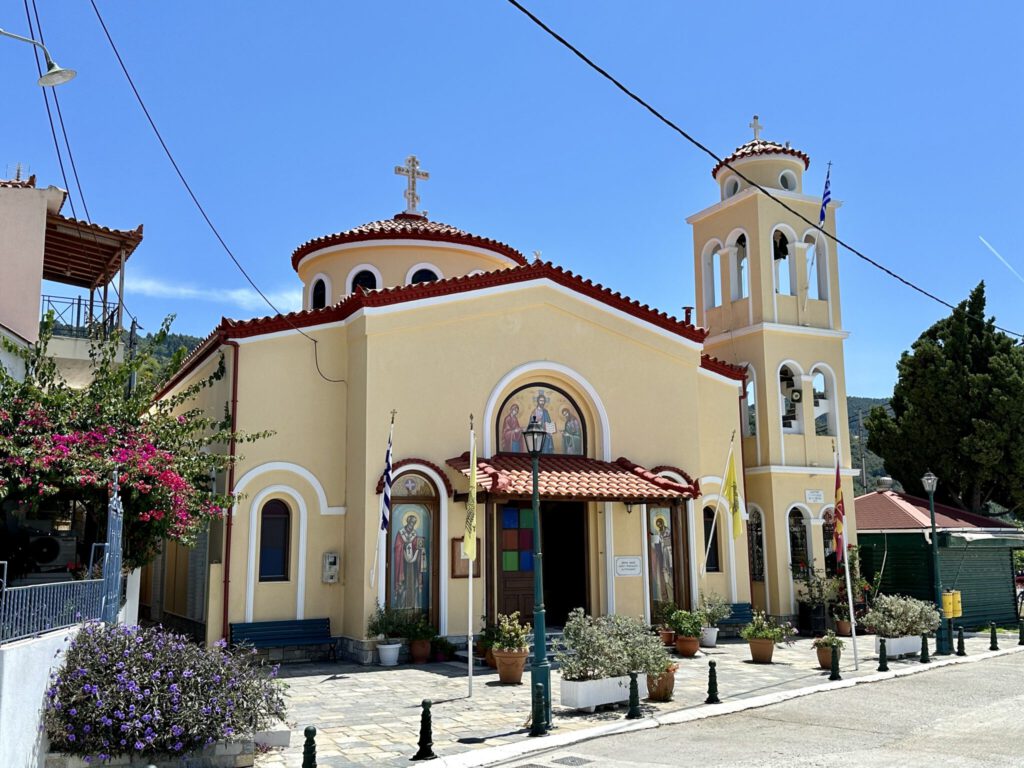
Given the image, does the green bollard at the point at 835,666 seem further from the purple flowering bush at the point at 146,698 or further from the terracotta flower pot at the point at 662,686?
the purple flowering bush at the point at 146,698

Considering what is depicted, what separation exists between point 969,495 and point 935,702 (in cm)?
1862

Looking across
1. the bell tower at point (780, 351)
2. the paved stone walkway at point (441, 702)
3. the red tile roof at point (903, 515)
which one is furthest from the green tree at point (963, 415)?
the paved stone walkway at point (441, 702)

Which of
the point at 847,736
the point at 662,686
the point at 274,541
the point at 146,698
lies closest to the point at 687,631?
the point at 662,686

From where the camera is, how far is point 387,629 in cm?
1659

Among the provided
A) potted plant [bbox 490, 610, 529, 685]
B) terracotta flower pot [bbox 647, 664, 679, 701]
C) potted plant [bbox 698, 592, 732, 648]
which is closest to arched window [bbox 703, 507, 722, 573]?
potted plant [bbox 698, 592, 732, 648]

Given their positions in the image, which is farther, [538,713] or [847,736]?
[538,713]

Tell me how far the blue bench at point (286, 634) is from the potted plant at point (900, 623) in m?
10.7

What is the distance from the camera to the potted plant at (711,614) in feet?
61.8

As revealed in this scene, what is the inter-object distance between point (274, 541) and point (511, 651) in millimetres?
5508

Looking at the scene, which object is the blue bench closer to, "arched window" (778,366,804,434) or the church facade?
the church facade

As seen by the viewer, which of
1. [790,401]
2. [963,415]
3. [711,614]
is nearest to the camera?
[711,614]

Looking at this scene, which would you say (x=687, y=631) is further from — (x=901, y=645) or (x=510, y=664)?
(x=510, y=664)

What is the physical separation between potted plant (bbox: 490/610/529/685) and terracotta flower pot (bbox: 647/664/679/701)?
239 cm

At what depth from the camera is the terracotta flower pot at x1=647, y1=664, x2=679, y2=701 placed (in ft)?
43.6
